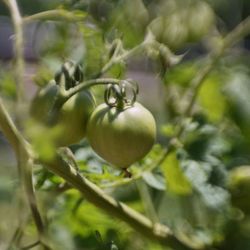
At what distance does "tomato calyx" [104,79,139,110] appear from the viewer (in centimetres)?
75

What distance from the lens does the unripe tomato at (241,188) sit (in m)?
0.74

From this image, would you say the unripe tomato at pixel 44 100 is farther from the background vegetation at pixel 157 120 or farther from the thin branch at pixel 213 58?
the thin branch at pixel 213 58

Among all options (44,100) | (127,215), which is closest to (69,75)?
(44,100)

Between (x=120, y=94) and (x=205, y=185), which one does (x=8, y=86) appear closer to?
(x=120, y=94)

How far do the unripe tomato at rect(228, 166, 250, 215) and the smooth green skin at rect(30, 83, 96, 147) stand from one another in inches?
5.6

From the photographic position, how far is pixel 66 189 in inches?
32.9

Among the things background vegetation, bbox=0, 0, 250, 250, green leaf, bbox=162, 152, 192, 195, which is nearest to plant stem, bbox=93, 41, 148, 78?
background vegetation, bbox=0, 0, 250, 250

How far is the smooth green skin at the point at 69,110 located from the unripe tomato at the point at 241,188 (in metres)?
0.14

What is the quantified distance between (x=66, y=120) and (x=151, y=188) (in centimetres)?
22

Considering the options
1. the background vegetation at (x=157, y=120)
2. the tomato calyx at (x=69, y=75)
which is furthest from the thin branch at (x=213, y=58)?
the tomato calyx at (x=69, y=75)

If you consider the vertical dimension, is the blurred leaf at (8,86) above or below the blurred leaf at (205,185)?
above

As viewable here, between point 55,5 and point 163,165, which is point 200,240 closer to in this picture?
point 163,165

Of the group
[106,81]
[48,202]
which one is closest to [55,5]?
[106,81]

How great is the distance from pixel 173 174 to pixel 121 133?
9cm
